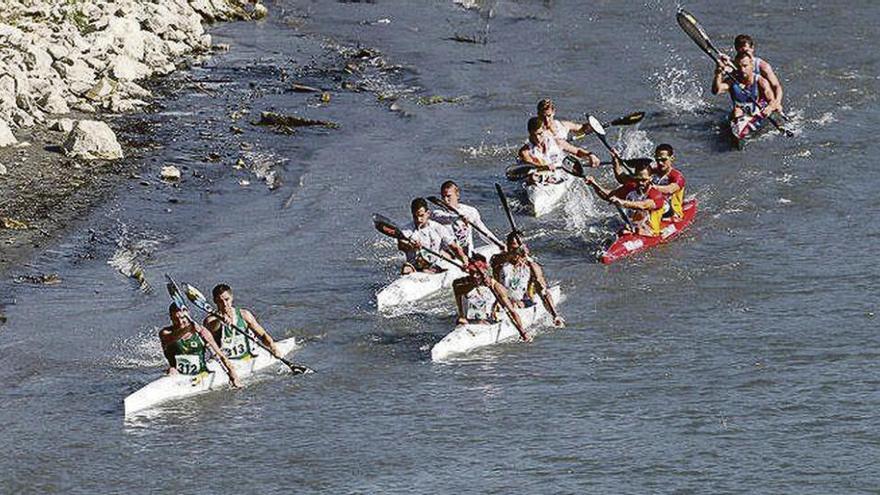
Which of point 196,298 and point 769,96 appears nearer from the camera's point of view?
point 196,298

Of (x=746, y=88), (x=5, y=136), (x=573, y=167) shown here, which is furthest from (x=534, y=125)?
(x=5, y=136)

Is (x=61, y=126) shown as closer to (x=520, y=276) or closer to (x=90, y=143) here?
(x=90, y=143)

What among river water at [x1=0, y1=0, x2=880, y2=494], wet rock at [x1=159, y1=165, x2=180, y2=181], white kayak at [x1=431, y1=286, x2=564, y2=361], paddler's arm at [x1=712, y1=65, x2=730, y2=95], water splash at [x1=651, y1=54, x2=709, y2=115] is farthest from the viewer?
water splash at [x1=651, y1=54, x2=709, y2=115]

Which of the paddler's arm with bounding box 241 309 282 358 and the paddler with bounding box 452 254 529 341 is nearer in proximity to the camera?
the paddler's arm with bounding box 241 309 282 358

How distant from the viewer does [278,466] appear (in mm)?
15820

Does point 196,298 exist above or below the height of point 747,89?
below

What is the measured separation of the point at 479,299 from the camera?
18.5 m

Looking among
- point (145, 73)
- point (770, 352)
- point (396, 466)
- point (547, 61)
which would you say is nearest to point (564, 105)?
point (547, 61)

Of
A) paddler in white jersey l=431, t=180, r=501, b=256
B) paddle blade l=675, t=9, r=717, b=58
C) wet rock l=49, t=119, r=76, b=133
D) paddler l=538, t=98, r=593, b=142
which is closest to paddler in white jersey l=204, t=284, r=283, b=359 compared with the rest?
paddler in white jersey l=431, t=180, r=501, b=256

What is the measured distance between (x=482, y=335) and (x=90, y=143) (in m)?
10.8

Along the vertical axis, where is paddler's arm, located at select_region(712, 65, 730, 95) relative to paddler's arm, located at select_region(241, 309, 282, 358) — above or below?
above

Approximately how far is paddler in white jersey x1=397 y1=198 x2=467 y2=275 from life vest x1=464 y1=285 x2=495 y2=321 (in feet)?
5.55

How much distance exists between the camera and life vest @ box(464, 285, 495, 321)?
1845cm

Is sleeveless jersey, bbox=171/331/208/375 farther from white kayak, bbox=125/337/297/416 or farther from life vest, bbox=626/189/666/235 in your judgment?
life vest, bbox=626/189/666/235
